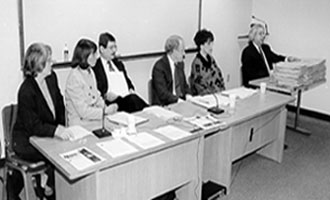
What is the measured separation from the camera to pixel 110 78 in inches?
155

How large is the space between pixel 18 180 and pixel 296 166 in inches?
105

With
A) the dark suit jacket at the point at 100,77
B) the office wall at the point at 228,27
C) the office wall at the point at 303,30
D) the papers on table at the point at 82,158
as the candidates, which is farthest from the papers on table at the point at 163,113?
the office wall at the point at 303,30

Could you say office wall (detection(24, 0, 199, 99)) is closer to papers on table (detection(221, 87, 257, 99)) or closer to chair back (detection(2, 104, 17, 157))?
chair back (detection(2, 104, 17, 157))

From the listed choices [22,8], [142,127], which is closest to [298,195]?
[142,127]

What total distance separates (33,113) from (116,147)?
0.70 metres

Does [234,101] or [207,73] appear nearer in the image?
[234,101]

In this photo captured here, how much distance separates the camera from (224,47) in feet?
19.5

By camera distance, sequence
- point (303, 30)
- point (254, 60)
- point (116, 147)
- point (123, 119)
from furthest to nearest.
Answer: point (303, 30)
point (254, 60)
point (123, 119)
point (116, 147)

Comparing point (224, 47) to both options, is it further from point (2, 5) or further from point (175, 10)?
point (2, 5)

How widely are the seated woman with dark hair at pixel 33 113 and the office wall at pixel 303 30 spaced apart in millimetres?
3802

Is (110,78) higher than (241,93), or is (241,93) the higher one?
(110,78)

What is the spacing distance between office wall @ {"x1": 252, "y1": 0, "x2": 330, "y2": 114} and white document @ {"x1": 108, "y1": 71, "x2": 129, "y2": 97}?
9.39ft

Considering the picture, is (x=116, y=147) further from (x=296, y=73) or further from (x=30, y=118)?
(x=296, y=73)

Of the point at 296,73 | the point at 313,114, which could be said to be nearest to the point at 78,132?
the point at 296,73
